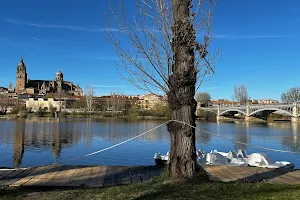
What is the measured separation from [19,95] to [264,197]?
160816 mm

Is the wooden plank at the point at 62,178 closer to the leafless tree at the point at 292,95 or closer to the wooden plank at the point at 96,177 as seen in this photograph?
the wooden plank at the point at 96,177

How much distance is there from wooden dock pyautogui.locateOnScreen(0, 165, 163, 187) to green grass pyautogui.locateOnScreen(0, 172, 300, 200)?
39.7 inches

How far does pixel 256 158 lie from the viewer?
10.2 metres

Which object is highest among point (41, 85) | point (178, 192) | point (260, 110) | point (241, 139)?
point (41, 85)

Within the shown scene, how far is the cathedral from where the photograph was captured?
16112cm

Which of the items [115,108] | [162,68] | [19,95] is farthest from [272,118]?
[19,95]

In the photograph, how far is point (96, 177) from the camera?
25.3 feet

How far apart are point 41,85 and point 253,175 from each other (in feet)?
575

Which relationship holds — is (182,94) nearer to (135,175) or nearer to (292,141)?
(135,175)

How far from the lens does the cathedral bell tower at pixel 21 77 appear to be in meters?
160

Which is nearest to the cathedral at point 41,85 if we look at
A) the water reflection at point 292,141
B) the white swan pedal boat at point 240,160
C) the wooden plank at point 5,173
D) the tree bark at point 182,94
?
the water reflection at point 292,141

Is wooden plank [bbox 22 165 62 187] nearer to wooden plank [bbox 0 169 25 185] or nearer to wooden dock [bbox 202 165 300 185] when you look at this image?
wooden plank [bbox 0 169 25 185]

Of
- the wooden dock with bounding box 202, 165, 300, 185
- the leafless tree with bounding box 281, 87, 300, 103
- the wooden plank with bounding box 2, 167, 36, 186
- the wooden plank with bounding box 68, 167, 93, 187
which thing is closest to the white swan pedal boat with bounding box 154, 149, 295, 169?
the wooden dock with bounding box 202, 165, 300, 185

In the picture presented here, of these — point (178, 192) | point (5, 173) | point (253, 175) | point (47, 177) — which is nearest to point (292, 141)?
point (253, 175)
